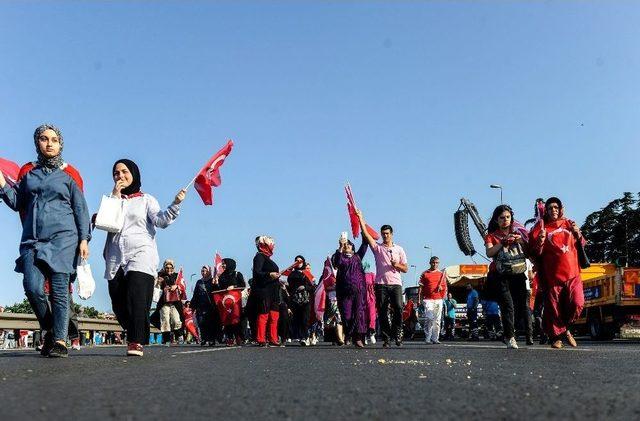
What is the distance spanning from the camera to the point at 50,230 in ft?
26.6

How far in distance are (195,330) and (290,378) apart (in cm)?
1838

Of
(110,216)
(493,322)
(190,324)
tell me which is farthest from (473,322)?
(110,216)

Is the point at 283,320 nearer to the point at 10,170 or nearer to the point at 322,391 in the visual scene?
the point at 10,170

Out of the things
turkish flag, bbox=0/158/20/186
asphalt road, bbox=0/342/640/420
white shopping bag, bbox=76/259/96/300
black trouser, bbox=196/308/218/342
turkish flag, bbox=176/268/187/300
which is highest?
turkish flag, bbox=0/158/20/186

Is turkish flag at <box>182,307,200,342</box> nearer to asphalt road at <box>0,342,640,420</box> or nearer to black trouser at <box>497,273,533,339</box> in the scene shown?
black trouser at <box>497,273,533,339</box>

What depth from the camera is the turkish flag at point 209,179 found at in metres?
9.88

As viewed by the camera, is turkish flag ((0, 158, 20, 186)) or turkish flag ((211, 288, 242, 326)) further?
turkish flag ((211, 288, 242, 326))

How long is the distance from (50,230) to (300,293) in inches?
394

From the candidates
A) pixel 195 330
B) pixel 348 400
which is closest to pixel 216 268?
pixel 195 330

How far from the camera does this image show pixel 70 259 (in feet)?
27.0

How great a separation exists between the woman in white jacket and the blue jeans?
56 centimetres

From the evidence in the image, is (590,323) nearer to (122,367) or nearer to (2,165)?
(2,165)

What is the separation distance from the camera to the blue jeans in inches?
315

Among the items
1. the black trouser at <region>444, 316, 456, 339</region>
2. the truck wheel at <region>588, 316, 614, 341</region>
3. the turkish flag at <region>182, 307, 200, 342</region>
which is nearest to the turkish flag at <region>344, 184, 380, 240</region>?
the turkish flag at <region>182, 307, 200, 342</region>
